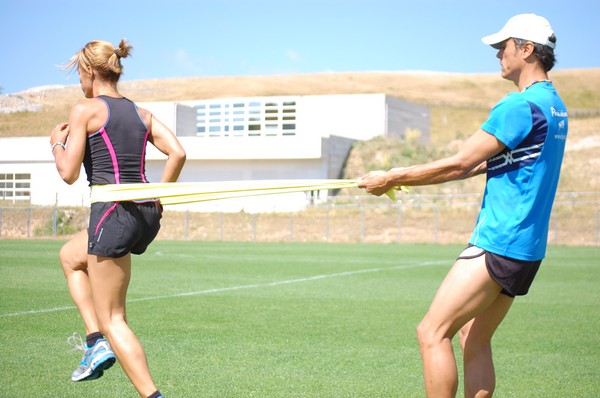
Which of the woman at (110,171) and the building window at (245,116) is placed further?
the building window at (245,116)

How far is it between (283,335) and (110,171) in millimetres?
4969

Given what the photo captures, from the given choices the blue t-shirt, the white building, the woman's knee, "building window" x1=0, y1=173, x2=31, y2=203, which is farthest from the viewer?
the white building

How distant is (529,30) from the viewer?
16.1 feet

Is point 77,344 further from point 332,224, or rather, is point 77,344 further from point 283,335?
point 332,224

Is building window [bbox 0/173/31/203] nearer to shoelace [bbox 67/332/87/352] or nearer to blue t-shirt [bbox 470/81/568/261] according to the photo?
shoelace [bbox 67/332/87/352]

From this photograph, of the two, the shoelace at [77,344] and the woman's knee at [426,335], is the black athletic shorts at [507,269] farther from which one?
the shoelace at [77,344]

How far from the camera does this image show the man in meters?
4.73

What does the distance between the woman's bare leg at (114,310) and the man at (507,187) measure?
183 cm

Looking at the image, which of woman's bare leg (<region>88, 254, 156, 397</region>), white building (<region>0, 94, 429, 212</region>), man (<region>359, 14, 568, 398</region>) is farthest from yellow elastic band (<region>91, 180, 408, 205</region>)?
white building (<region>0, 94, 429, 212</region>)

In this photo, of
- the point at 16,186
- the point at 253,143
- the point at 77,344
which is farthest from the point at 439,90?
the point at 77,344

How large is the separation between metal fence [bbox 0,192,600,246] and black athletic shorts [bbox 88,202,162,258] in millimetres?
36247

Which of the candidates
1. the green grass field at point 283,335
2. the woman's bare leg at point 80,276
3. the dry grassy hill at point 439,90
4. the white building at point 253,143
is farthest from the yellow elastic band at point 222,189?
the dry grassy hill at point 439,90

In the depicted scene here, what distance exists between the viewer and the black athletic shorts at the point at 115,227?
17.5 ft

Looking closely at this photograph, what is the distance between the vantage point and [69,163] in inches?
207
